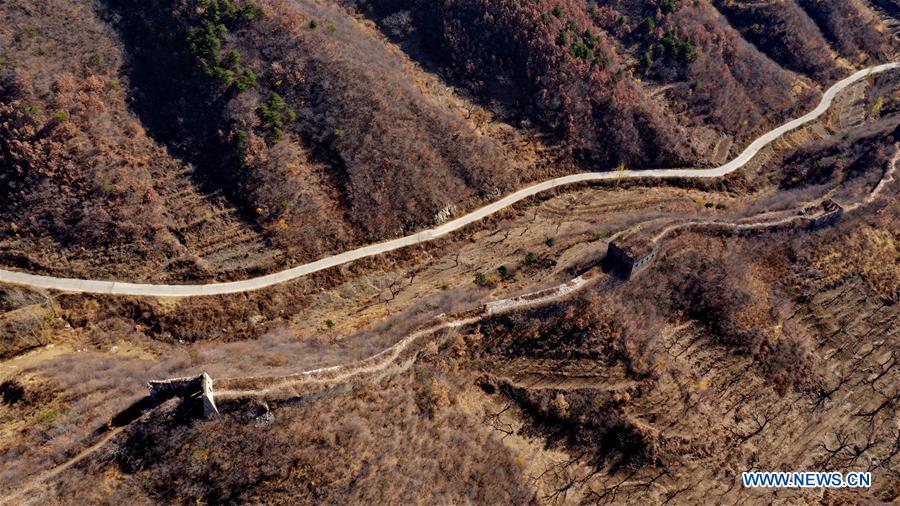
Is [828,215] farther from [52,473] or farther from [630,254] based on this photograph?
[52,473]

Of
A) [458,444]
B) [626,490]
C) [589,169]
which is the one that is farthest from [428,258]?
[626,490]

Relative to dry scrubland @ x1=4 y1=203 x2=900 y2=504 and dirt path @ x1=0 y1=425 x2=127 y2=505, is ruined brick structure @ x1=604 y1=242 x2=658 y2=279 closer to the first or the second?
dry scrubland @ x1=4 y1=203 x2=900 y2=504

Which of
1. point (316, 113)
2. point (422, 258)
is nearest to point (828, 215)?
point (422, 258)

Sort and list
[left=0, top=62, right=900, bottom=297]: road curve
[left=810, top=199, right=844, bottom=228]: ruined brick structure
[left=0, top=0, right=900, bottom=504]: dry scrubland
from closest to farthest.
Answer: [left=0, top=0, right=900, bottom=504]: dry scrubland → [left=0, top=62, right=900, bottom=297]: road curve → [left=810, top=199, right=844, bottom=228]: ruined brick structure

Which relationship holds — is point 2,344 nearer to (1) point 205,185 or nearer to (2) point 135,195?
(2) point 135,195

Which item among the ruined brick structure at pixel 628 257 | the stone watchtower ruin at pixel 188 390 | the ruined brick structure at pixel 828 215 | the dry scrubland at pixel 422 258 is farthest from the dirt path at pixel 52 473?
the ruined brick structure at pixel 828 215
